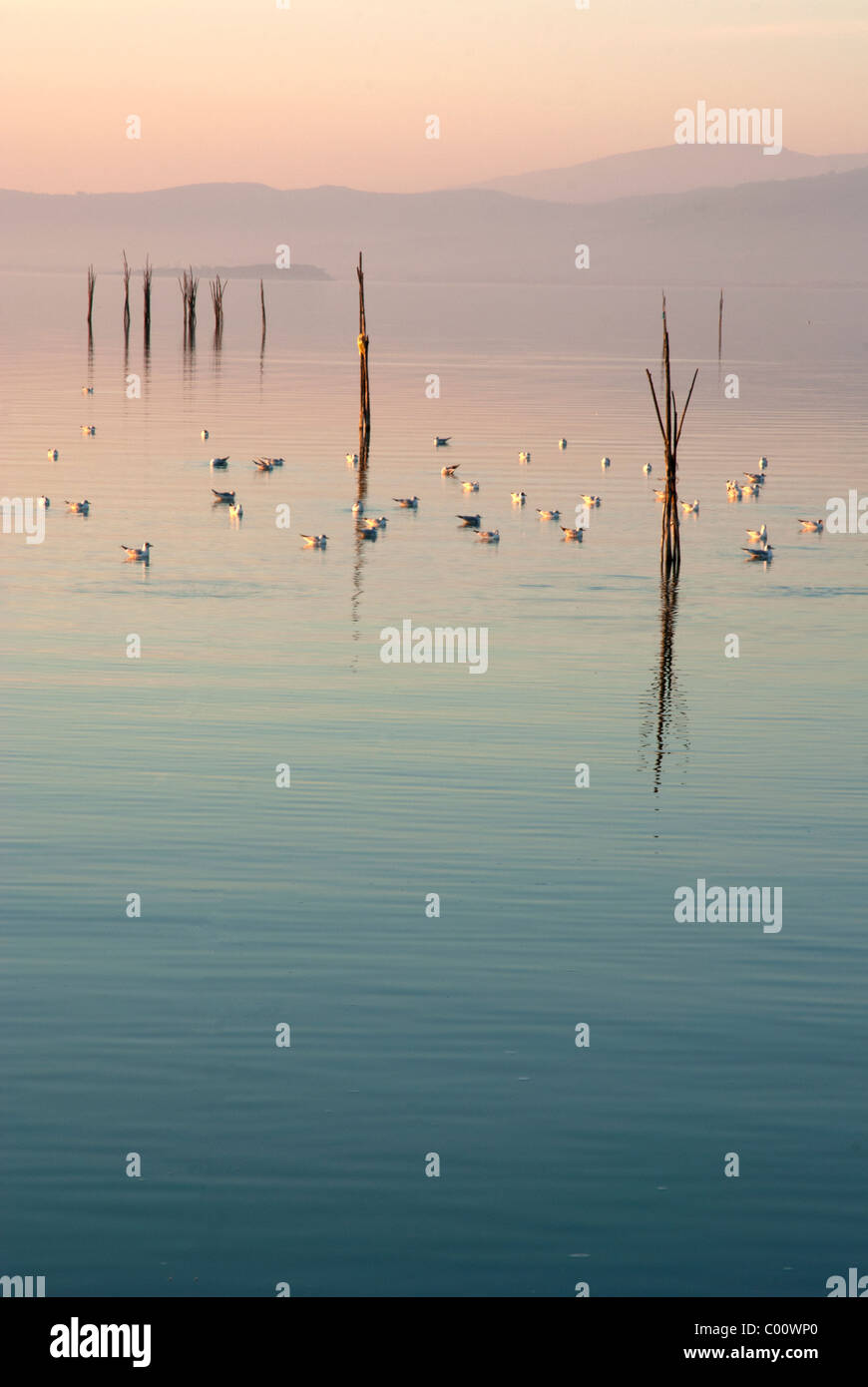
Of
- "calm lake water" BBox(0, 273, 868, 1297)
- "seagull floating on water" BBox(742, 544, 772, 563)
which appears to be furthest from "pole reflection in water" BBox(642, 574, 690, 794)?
"seagull floating on water" BBox(742, 544, 772, 563)

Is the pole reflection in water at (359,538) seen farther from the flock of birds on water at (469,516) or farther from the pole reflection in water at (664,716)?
the pole reflection in water at (664,716)

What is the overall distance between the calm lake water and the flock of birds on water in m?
0.67

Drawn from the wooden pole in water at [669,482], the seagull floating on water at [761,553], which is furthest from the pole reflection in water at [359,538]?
the seagull floating on water at [761,553]

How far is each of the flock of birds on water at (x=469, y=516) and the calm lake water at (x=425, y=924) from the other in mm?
673

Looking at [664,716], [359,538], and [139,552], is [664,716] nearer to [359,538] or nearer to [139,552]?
[139,552]

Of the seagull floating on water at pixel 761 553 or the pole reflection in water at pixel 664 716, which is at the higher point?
the seagull floating on water at pixel 761 553

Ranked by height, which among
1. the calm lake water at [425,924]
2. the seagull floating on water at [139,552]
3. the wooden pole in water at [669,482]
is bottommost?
the calm lake water at [425,924]

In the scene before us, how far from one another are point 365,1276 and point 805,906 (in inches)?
295

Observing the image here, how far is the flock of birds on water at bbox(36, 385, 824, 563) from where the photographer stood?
38750mm

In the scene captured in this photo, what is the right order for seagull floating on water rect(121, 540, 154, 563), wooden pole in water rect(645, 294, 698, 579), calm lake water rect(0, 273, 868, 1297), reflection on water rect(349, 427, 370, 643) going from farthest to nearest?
seagull floating on water rect(121, 540, 154, 563) < reflection on water rect(349, 427, 370, 643) < wooden pole in water rect(645, 294, 698, 579) < calm lake water rect(0, 273, 868, 1297)

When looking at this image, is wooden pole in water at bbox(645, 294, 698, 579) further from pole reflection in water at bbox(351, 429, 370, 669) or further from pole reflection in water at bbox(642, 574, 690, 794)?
pole reflection in water at bbox(351, 429, 370, 669)

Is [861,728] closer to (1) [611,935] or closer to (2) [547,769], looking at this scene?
(2) [547,769]

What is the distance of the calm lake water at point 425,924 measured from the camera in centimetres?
1098
